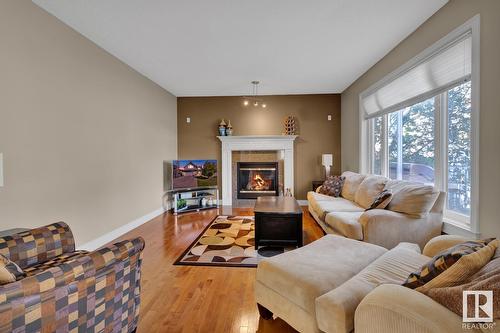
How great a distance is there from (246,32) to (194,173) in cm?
320

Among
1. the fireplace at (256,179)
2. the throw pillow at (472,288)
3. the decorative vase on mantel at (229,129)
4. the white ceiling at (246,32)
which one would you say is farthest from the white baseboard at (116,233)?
the throw pillow at (472,288)

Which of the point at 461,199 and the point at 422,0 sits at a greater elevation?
the point at 422,0

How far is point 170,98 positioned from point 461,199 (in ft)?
17.7

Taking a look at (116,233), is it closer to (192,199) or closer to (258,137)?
(192,199)

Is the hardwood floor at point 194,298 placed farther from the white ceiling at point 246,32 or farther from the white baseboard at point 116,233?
the white ceiling at point 246,32

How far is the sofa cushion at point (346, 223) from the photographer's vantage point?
2531 mm

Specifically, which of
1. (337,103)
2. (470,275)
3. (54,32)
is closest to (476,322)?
(470,275)

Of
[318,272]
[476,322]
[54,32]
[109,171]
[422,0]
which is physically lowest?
[318,272]

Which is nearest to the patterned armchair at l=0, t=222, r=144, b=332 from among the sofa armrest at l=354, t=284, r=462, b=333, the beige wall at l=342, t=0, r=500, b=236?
the sofa armrest at l=354, t=284, r=462, b=333

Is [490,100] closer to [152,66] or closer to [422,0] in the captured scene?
[422,0]

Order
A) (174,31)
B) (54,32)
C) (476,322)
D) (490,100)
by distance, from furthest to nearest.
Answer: (174,31), (54,32), (490,100), (476,322)

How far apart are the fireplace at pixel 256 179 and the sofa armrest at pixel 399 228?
3.32m

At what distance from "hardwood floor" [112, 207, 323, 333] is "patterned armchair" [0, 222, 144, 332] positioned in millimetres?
457

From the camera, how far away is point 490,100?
1901mm
